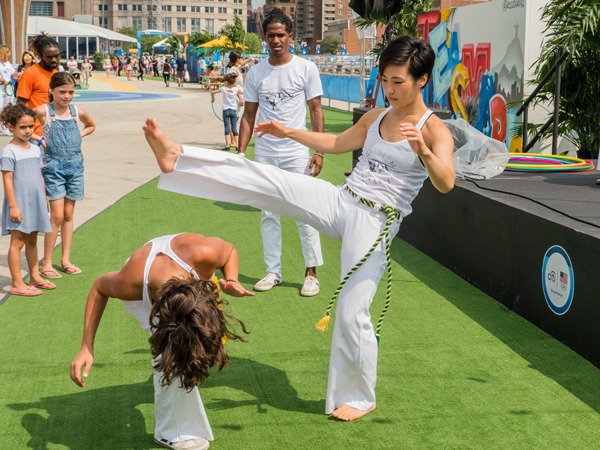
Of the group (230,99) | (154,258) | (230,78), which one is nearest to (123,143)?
(230,99)

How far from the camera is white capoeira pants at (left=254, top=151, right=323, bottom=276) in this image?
18.3 ft

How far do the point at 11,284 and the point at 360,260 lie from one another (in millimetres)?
3652

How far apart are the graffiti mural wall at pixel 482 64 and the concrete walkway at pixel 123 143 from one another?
5.15m

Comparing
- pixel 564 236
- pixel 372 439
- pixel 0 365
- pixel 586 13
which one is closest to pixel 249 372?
pixel 372 439

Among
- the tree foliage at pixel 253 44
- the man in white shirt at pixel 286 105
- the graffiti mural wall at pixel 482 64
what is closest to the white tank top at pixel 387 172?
the man in white shirt at pixel 286 105

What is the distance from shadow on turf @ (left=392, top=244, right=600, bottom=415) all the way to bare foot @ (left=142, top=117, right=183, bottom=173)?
2.12m

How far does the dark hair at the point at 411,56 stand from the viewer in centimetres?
332

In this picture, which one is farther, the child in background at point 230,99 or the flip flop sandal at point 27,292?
the child in background at point 230,99

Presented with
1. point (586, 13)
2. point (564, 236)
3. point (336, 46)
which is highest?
point (336, 46)

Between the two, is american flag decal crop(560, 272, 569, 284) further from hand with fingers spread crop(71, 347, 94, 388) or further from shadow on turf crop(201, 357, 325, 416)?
hand with fingers spread crop(71, 347, 94, 388)

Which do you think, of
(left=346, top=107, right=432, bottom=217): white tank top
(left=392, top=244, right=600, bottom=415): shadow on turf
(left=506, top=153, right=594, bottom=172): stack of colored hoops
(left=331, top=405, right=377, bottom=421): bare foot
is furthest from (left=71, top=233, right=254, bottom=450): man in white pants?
(left=506, top=153, right=594, bottom=172): stack of colored hoops

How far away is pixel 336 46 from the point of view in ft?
615

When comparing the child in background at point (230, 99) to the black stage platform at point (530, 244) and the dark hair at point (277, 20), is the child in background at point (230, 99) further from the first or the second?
the dark hair at point (277, 20)

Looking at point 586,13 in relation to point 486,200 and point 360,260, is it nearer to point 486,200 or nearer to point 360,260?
point 486,200
